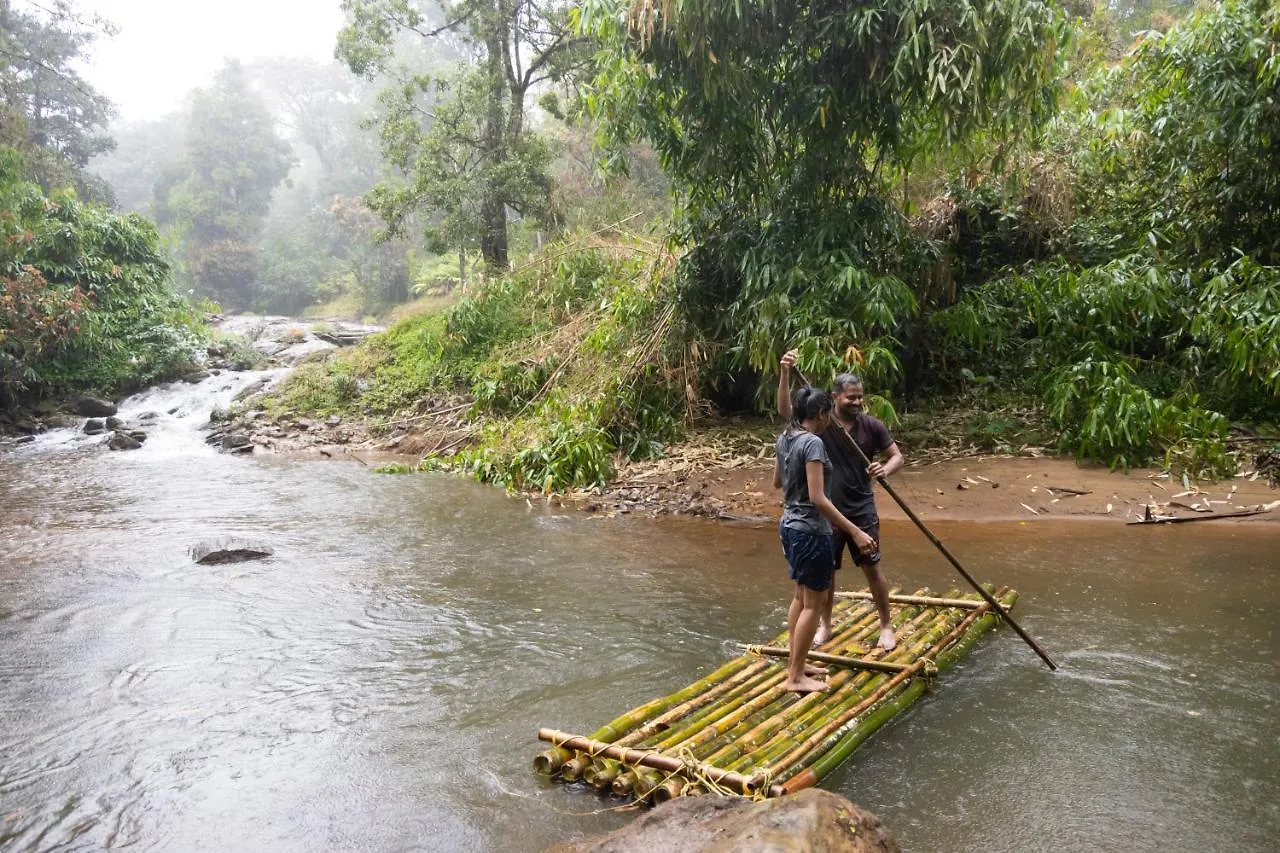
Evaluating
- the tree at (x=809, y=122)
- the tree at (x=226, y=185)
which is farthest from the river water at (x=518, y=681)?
the tree at (x=226, y=185)

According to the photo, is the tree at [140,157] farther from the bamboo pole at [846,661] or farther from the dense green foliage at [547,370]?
the bamboo pole at [846,661]

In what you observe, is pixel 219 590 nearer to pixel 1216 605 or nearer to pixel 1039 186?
pixel 1216 605

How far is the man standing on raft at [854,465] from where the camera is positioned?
4.04m

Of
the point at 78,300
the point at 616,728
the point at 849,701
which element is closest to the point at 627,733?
the point at 616,728

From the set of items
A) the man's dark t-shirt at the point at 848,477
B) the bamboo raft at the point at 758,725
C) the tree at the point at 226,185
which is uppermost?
the tree at the point at 226,185

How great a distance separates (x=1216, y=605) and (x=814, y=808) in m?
3.78

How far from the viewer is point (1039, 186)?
10.0 metres

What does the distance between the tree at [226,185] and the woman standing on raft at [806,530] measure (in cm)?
3679

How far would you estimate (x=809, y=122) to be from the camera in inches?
317

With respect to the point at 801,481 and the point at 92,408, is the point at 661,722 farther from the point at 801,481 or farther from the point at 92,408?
the point at 92,408

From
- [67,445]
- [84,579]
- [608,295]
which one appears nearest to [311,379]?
[67,445]

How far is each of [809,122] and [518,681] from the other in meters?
5.85

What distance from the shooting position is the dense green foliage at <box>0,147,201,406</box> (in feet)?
47.6

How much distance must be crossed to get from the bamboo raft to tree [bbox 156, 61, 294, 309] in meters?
36.8
